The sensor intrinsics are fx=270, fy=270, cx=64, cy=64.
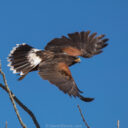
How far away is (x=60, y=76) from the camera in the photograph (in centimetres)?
512

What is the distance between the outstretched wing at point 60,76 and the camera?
15.4 feet

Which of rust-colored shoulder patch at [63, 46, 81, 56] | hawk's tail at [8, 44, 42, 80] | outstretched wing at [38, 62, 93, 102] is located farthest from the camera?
rust-colored shoulder patch at [63, 46, 81, 56]

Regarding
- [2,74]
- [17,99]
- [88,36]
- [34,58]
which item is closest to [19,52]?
[34,58]

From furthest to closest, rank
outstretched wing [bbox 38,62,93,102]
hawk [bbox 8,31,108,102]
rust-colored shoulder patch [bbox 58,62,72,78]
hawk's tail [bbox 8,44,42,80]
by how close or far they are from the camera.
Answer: hawk's tail [bbox 8,44,42,80], rust-colored shoulder patch [bbox 58,62,72,78], hawk [bbox 8,31,108,102], outstretched wing [bbox 38,62,93,102]

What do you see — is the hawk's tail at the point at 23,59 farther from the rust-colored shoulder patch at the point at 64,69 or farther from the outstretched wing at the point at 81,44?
the outstretched wing at the point at 81,44

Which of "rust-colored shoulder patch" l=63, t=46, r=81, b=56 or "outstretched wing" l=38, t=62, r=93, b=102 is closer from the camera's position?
"outstretched wing" l=38, t=62, r=93, b=102

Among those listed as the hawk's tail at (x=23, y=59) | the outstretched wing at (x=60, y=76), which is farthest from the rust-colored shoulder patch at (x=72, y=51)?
the outstretched wing at (x=60, y=76)

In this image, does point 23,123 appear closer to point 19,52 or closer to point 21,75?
point 21,75

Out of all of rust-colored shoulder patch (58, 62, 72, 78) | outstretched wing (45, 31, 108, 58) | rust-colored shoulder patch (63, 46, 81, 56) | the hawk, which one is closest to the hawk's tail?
the hawk

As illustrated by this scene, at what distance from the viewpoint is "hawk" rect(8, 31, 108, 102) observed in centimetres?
482

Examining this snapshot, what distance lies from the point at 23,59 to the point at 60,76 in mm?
1232

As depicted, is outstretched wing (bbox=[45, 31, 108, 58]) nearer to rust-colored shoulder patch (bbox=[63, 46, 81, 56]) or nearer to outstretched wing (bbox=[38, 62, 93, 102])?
rust-colored shoulder patch (bbox=[63, 46, 81, 56])

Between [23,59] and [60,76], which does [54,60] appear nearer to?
[60,76]

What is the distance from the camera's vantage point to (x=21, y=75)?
5051mm
